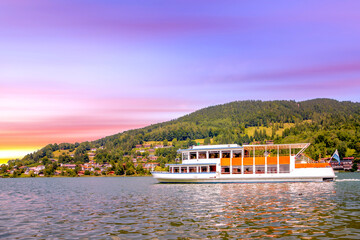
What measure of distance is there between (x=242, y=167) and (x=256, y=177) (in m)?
3.20

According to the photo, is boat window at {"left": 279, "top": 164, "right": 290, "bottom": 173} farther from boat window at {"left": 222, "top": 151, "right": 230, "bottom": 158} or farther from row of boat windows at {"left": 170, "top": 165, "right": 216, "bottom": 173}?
row of boat windows at {"left": 170, "top": 165, "right": 216, "bottom": 173}

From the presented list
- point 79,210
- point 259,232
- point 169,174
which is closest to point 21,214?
point 79,210

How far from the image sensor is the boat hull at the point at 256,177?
59062 mm

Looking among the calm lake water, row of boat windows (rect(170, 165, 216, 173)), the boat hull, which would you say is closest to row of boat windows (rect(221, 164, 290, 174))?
the boat hull

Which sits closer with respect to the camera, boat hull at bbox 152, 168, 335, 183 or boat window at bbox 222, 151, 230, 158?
boat hull at bbox 152, 168, 335, 183

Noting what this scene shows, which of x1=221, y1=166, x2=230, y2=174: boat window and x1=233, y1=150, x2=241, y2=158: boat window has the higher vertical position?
x1=233, y1=150, x2=241, y2=158: boat window

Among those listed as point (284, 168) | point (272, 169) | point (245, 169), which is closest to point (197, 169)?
point (245, 169)

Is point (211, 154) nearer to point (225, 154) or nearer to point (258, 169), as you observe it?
point (225, 154)

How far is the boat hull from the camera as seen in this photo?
5906 cm

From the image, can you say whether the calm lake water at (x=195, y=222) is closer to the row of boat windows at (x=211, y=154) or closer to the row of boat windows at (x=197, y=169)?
the row of boat windows at (x=197, y=169)

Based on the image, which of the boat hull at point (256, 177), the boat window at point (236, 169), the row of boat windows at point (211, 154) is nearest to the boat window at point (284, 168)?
the boat hull at point (256, 177)

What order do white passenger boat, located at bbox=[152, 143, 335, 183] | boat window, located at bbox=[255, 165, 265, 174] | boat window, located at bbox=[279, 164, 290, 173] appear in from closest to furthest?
1. white passenger boat, located at bbox=[152, 143, 335, 183]
2. boat window, located at bbox=[279, 164, 290, 173]
3. boat window, located at bbox=[255, 165, 265, 174]

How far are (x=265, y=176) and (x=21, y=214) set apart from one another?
1681 inches

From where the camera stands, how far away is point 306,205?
96.5 feet
